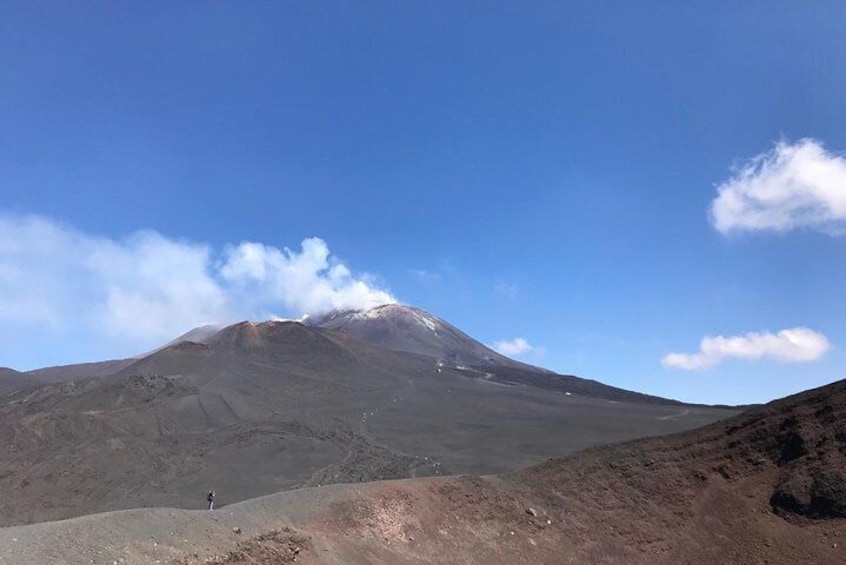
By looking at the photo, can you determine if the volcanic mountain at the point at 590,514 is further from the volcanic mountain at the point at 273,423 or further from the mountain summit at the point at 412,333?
the mountain summit at the point at 412,333

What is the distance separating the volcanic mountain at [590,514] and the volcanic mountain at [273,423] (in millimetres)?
21213

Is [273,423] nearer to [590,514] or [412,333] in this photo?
[590,514]

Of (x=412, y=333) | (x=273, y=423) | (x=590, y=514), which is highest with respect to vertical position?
(x=412, y=333)

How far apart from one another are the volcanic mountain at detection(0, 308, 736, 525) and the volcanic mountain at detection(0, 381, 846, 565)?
69.6ft

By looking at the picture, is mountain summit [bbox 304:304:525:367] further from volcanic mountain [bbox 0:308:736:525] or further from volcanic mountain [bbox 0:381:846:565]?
volcanic mountain [bbox 0:381:846:565]

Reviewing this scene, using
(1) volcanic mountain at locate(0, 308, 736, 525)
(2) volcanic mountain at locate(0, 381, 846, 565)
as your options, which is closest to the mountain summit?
(1) volcanic mountain at locate(0, 308, 736, 525)

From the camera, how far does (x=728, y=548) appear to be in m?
25.8

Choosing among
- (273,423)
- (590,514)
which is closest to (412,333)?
(273,423)

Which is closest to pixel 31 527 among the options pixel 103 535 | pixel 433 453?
pixel 103 535

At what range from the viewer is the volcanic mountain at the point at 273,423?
158 feet

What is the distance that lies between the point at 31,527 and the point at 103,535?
153cm

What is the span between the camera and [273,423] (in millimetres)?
63969

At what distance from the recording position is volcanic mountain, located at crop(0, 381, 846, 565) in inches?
715

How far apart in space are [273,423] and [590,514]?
137ft
